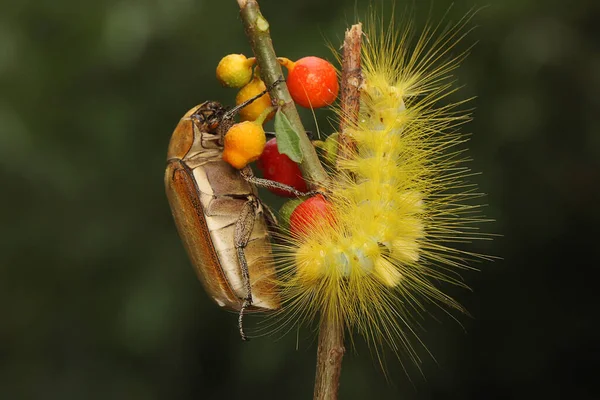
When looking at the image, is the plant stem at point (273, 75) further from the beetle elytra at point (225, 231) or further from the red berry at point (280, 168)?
the beetle elytra at point (225, 231)

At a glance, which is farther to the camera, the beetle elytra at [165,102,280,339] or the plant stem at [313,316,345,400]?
the beetle elytra at [165,102,280,339]

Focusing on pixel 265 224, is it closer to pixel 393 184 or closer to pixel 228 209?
pixel 228 209

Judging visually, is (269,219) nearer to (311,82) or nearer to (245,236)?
(245,236)

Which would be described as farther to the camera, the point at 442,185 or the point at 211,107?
the point at 211,107

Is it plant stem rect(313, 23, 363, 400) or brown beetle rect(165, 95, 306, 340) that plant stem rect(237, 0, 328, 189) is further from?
brown beetle rect(165, 95, 306, 340)

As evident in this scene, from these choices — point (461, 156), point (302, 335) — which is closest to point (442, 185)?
point (461, 156)

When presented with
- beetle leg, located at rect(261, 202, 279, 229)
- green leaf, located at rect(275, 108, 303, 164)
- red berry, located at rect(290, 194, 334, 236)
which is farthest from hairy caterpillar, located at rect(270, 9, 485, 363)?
beetle leg, located at rect(261, 202, 279, 229)
